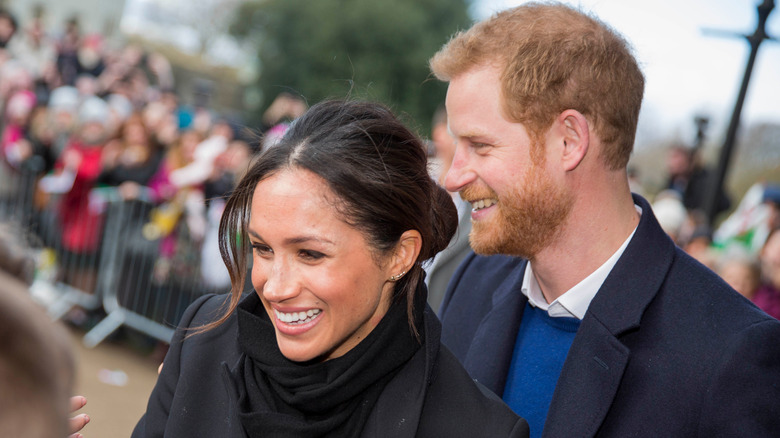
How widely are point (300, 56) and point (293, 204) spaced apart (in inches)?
1050

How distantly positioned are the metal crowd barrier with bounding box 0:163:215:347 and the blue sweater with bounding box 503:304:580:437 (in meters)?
4.53

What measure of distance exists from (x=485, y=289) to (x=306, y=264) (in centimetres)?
110

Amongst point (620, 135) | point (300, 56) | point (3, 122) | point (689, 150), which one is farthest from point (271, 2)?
point (620, 135)

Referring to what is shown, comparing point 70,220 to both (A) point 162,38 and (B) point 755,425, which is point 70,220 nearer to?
(B) point 755,425

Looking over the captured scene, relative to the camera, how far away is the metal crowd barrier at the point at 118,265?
7.03 m

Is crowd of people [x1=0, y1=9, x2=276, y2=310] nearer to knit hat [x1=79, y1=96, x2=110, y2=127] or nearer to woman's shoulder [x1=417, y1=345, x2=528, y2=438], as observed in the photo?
knit hat [x1=79, y1=96, x2=110, y2=127]

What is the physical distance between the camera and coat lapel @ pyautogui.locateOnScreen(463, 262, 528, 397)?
2756 millimetres

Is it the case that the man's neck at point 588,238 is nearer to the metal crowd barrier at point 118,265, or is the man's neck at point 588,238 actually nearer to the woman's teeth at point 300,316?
the woman's teeth at point 300,316

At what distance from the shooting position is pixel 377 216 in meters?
2.37

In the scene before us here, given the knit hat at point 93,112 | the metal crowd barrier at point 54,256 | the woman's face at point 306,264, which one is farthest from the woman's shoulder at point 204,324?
the knit hat at point 93,112

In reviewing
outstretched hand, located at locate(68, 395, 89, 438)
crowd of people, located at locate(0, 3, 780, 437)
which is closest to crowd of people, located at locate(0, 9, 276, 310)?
crowd of people, located at locate(0, 3, 780, 437)

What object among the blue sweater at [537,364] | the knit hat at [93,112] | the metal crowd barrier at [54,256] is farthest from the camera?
the knit hat at [93,112]

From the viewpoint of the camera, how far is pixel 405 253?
2521 millimetres

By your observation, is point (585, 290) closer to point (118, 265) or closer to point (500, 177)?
point (500, 177)
